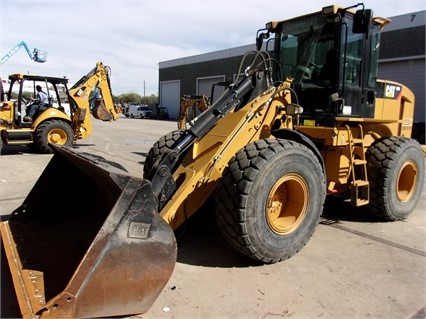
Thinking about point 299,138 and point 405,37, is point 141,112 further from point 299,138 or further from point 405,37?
point 299,138

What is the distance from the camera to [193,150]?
4.07 meters

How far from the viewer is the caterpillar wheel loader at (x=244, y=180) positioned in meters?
2.76

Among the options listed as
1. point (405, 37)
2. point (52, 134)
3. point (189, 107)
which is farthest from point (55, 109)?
point (405, 37)

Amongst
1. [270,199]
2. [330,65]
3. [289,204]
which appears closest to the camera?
[270,199]

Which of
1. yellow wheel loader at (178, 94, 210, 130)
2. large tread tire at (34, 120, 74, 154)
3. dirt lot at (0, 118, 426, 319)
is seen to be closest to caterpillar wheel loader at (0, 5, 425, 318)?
dirt lot at (0, 118, 426, 319)

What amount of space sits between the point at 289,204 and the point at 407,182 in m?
2.72

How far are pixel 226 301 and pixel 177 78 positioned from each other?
136 ft

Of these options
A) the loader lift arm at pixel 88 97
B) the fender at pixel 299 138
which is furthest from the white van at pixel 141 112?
the fender at pixel 299 138

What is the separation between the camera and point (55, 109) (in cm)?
1166

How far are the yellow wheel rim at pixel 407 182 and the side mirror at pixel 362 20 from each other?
2.19 metres

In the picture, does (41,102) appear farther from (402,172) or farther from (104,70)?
(402,172)

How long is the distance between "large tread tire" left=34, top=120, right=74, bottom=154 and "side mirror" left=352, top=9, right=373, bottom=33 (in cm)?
925

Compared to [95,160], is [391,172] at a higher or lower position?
lower

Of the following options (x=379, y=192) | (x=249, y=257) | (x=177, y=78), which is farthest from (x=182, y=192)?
(x=177, y=78)
